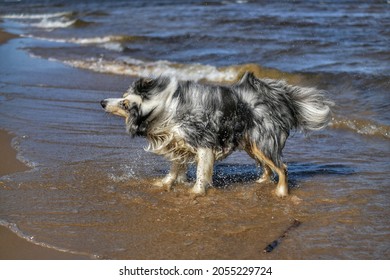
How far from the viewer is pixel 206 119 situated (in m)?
6.27

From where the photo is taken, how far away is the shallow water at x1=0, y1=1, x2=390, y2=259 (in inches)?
207

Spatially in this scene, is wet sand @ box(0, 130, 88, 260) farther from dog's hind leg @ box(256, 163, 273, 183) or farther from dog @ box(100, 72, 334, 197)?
dog's hind leg @ box(256, 163, 273, 183)

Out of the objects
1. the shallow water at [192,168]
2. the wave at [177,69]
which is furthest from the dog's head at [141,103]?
the wave at [177,69]

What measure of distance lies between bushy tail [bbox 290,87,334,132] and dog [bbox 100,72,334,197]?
0.47 feet

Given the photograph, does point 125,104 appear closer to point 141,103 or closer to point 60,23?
point 141,103

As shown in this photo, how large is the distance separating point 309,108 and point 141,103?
75.2 inches

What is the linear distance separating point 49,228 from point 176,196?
4.87 feet

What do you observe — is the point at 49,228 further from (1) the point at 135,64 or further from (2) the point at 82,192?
(1) the point at 135,64

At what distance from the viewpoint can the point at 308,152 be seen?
26.4ft

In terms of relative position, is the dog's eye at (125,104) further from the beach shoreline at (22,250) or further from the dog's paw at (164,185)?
the beach shoreline at (22,250)

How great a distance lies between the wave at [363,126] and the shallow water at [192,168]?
3 cm

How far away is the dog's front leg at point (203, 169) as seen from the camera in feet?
20.8

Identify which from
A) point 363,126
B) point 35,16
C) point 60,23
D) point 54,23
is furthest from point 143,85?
point 35,16
